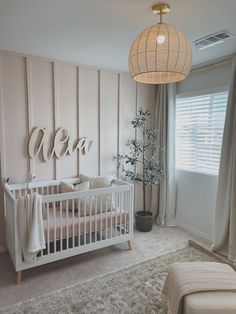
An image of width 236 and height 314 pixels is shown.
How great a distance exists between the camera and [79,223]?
2.69 metres

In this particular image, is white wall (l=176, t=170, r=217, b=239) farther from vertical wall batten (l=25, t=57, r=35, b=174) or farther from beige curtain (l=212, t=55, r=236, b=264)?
vertical wall batten (l=25, t=57, r=35, b=174)

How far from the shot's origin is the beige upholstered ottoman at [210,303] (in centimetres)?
153

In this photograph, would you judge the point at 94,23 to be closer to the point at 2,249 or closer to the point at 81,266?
the point at 81,266

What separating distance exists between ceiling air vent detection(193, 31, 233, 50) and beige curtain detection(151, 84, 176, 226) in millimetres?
1101

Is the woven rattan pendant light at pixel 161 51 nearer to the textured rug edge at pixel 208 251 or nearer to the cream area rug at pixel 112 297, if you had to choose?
the cream area rug at pixel 112 297

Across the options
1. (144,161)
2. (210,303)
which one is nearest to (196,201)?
(144,161)

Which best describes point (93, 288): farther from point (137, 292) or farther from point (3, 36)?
point (3, 36)

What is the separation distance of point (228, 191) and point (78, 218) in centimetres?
181

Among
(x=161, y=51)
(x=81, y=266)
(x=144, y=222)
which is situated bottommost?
(x=81, y=266)

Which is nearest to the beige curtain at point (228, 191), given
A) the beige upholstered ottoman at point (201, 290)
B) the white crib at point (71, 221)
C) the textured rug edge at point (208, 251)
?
the textured rug edge at point (208, 251)

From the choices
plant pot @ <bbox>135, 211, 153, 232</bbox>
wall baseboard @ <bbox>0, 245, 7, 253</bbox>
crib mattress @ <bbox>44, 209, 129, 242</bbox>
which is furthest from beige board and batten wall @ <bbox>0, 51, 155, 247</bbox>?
crib mattress @ <bbox>44, 209, 129, 242</bbox>

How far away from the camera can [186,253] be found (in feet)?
9.66

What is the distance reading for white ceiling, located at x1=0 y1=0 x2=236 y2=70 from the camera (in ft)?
5.86

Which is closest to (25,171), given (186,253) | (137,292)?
(137,292)
